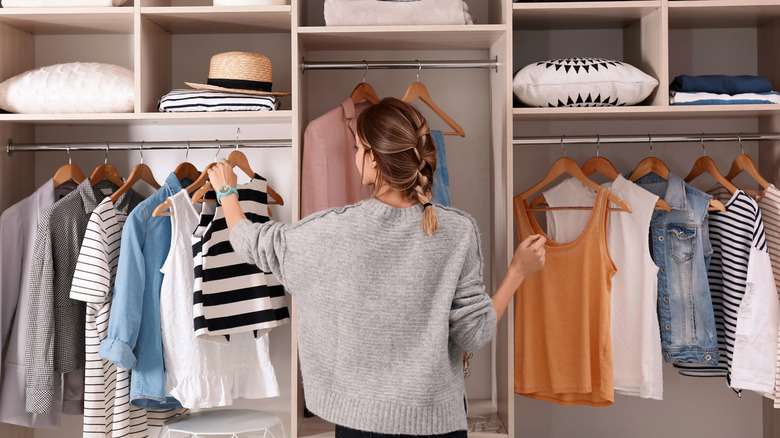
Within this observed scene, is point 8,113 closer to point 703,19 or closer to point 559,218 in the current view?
point 559,218

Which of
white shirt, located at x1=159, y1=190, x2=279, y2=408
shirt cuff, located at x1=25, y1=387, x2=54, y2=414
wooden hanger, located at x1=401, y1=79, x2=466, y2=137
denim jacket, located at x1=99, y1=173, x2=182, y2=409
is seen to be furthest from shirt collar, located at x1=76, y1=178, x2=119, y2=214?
wooden hanger, located at x1=401, y1=79, x2=466, y2=137

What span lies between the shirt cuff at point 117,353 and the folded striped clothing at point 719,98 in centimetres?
193

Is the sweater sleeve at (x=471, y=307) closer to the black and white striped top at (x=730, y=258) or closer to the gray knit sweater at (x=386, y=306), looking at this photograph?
the gray knit sweater at (x=386, y=306)

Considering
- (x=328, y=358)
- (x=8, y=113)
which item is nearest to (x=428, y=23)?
(x=328, y=358)

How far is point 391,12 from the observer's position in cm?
216

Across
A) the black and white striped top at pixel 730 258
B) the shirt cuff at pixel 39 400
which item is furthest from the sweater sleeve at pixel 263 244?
the black and white striped top at pixel 730 258

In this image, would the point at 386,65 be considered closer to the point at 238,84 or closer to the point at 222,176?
the point at 238,84

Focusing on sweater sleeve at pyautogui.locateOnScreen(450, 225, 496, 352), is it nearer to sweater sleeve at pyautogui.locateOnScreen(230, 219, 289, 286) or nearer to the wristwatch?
sweater sleeve at pyautogui.locateOnScreen(230, 219, 289, 286)

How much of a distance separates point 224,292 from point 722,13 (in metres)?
1.92

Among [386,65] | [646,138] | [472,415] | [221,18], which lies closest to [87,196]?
[221,18]

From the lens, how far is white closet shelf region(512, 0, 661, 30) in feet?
7.14

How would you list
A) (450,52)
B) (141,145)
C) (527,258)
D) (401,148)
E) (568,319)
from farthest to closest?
(450,52)
(141,145)
(568,319)
(527,258)
(401,148)

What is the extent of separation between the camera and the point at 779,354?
2078mm

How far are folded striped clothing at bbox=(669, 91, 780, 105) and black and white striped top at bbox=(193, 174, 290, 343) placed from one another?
4.90 ft
